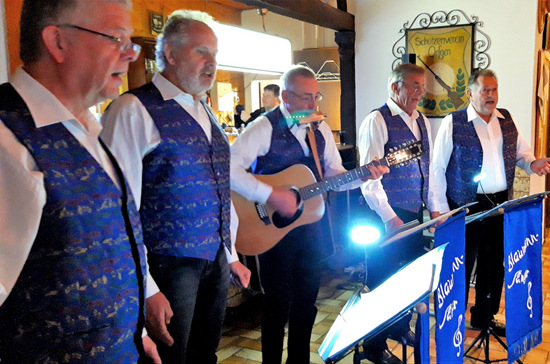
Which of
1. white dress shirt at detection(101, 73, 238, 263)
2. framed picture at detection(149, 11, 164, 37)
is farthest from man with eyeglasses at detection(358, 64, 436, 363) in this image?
framed picture at detection(149, 11, 164, 37)

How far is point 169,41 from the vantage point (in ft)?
5.54

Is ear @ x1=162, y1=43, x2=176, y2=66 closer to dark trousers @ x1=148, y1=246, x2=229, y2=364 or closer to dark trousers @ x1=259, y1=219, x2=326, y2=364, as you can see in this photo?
dark trousers @ x1=148, y1=246, x2=229, y2=364

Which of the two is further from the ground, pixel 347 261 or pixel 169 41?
pixel 169 41

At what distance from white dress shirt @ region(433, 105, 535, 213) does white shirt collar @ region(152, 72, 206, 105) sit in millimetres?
1928

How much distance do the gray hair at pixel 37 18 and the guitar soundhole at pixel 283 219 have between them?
1.43 meters

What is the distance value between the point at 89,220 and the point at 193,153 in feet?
2.09

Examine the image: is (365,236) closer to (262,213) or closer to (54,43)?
(262,213)

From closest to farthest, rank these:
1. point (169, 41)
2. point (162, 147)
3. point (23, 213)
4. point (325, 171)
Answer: point (23, 213) → point (162, 147) → point (169, 41) → point (325, 171)

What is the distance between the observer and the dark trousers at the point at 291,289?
2.20 m

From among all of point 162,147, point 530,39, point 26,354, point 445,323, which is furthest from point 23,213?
point 530,39

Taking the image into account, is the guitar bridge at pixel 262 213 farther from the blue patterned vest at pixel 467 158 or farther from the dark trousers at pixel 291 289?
the blue patterned vest at pixel 467 158

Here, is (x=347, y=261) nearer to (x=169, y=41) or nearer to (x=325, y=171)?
(x=325, y=171)

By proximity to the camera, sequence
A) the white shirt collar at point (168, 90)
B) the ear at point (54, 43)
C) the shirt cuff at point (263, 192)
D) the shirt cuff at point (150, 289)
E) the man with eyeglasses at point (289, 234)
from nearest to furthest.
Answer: the ear at point (54, 43), the shirt cuff at point (150, 289), the white shirt collar at point (168, 90), the shirt cuff at point (263, 192), the man with eyeglasses at point (289, 234)

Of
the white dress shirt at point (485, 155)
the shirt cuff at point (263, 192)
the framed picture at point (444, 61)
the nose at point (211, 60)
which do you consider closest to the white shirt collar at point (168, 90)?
the nose at point (211, 60)
